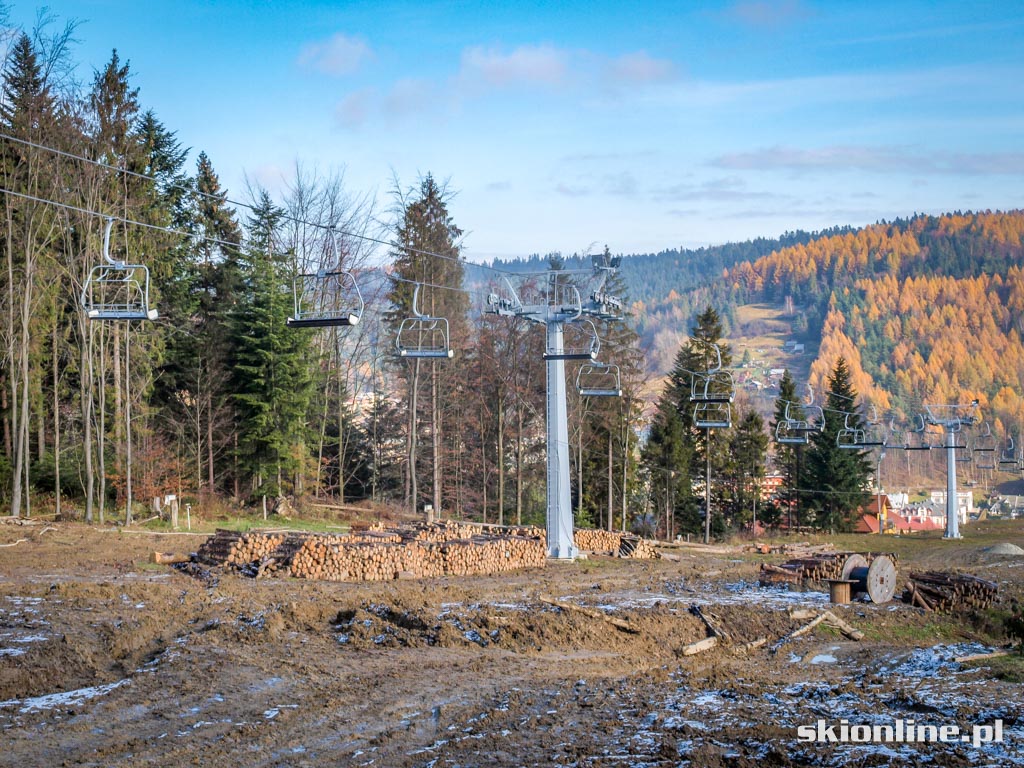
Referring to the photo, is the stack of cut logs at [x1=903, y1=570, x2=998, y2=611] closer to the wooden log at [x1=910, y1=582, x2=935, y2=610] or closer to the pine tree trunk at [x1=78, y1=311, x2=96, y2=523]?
the wooden log at [x1=910, y1=582, x2=935, y2=610]

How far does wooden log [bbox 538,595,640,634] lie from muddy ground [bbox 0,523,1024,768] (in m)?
0.13

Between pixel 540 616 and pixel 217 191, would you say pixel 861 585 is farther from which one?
pixel 217 191

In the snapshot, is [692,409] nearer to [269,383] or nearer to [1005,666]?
[269,383]

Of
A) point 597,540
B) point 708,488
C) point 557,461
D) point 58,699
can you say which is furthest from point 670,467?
point 58,699

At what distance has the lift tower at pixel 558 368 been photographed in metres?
25.5

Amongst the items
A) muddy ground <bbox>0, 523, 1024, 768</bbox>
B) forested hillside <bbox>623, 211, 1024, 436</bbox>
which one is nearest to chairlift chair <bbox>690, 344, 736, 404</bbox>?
muddy ground <bbox>0, 523, 1024, 768</bbox>

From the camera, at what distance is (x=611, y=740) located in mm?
9141

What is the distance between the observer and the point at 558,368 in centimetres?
2755

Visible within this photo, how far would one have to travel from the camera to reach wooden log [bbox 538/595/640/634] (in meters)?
15.9

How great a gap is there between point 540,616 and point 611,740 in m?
6.79

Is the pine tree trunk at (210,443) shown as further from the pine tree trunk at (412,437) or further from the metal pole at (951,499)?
the metal pole at (951,499)

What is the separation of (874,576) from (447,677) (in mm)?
11638

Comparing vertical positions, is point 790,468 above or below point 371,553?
below

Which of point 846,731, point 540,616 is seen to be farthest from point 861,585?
point 846,731
